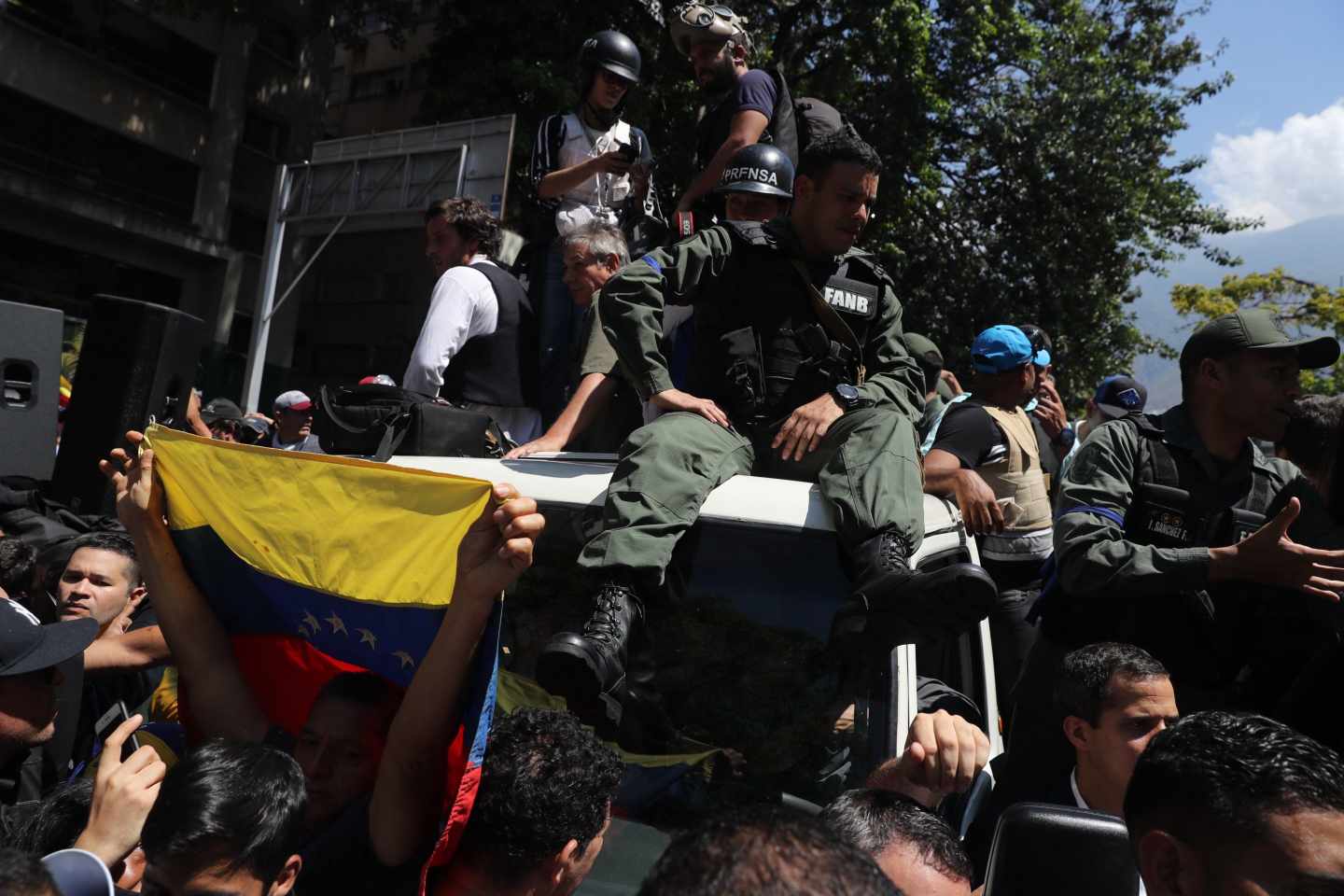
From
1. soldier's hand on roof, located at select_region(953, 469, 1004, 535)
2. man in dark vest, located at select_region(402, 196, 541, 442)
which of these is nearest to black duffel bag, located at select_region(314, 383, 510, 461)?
man in dark vest, located at select_region(402, 196, 541, 442)

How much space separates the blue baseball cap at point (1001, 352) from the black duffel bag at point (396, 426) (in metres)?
2.11

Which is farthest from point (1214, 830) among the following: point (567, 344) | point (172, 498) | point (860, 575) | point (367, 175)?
point (367, 175)

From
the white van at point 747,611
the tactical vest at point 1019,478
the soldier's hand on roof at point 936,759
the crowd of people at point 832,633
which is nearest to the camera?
the crowd of people at point 832,633

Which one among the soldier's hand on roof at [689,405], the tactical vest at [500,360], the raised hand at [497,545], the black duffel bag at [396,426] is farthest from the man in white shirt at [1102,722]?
the tactical vest at [500,360]

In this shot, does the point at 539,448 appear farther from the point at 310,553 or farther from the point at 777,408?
the point at 310,553

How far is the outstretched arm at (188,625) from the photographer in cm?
301

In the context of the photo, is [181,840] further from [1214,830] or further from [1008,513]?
[1008,513]

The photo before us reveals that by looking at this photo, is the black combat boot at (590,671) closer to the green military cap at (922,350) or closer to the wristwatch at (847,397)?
the wristwatch at (847,397)

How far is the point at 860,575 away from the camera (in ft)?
10.2

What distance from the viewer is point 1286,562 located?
316 cm

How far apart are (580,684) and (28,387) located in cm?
355

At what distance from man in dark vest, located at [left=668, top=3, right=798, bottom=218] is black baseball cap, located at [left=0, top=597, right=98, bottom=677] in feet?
12.0

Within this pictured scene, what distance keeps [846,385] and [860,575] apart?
0.96m

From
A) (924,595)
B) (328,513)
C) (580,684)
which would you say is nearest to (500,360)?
(328,513)
